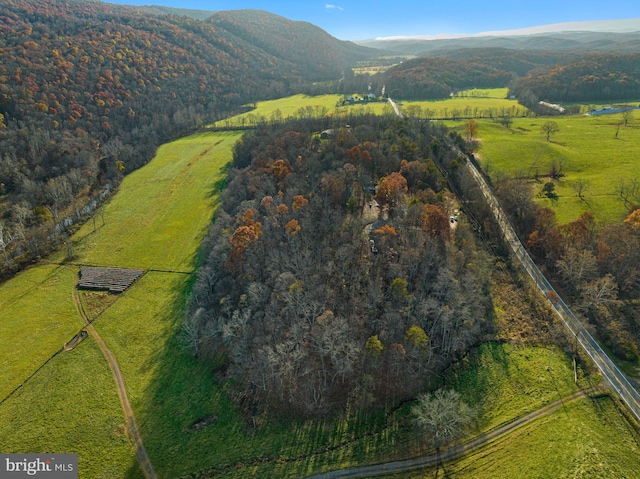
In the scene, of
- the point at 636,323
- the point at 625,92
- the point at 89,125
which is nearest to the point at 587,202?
the point at 636,323

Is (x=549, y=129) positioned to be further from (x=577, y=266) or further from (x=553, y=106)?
(x=577, y=266)

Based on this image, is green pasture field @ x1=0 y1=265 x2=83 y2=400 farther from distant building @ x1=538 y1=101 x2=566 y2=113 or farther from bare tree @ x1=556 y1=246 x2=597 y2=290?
distant building @ x1=538 y1=101 x2=566 y2=113

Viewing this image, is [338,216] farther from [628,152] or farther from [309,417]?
[628,152]

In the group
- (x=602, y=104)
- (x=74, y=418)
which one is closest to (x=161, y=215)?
(x=74, y=418)

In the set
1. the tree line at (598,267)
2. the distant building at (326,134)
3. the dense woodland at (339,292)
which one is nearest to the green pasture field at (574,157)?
the tree line at (598,267)

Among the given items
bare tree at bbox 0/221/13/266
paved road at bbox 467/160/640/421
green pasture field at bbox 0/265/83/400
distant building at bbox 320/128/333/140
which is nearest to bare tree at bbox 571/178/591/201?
paved road at bbox 467/160/640/421

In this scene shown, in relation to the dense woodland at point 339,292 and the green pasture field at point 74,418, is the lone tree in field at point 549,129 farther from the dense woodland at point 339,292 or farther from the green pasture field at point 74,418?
the green pasture field at point 74,418
